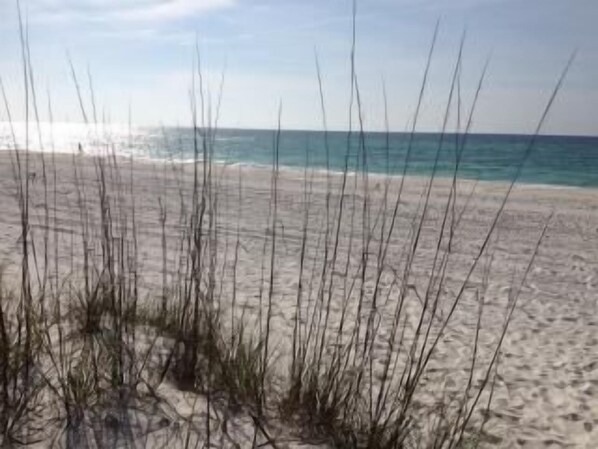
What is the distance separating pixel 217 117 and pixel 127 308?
89 centimetres

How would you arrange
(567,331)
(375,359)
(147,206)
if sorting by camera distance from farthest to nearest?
(147,206), (567,331), (375,359)

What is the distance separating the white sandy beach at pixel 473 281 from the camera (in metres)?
2.81

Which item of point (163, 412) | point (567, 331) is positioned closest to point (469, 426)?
point (163, 412)

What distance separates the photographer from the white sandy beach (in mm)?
2811

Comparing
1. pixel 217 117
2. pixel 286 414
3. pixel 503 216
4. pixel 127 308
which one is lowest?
pixel 503 216

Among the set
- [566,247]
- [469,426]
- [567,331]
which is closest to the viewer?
[469,426]

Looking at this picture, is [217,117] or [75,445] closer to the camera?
[75,445]

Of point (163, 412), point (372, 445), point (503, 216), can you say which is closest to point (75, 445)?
point (163, 412)

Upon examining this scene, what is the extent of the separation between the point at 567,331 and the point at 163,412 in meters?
3.00

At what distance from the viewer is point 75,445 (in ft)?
5.92

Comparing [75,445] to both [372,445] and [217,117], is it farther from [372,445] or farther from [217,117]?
[217,117]

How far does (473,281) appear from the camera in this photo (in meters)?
5.21

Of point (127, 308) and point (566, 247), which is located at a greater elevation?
point (127, 308)

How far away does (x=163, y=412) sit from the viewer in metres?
2.02
